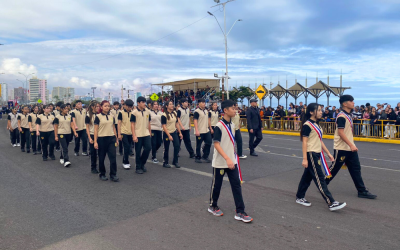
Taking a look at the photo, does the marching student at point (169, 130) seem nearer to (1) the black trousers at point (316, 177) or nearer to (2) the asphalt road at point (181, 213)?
(2) the asphalt road at point (181, 213)

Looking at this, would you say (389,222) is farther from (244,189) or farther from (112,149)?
(112,149)

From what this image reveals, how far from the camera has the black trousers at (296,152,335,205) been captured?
18.0 ft

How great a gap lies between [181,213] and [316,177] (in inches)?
92.6

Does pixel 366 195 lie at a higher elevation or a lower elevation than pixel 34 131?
lower

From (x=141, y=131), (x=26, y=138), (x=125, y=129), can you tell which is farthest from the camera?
(x=26, y=138)

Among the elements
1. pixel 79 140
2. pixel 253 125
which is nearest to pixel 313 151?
pixel 253 125

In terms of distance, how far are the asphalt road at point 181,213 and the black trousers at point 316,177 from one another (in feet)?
0.87

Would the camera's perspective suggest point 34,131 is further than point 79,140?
Yes

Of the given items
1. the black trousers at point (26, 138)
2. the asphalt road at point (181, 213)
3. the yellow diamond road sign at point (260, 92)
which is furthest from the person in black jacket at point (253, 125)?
the yellow diamond road sign at point (260, 92)

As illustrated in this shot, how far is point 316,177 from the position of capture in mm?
5586

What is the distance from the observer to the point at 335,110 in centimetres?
1967

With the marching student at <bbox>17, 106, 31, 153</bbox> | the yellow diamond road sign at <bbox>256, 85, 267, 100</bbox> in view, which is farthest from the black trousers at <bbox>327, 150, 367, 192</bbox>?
the yellow diamond road sign at <bbox>256, 85, 267, 100</bbox>

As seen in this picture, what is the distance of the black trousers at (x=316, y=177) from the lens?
18.0 feet

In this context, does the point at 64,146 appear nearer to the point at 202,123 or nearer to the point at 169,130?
the point at 169,130
